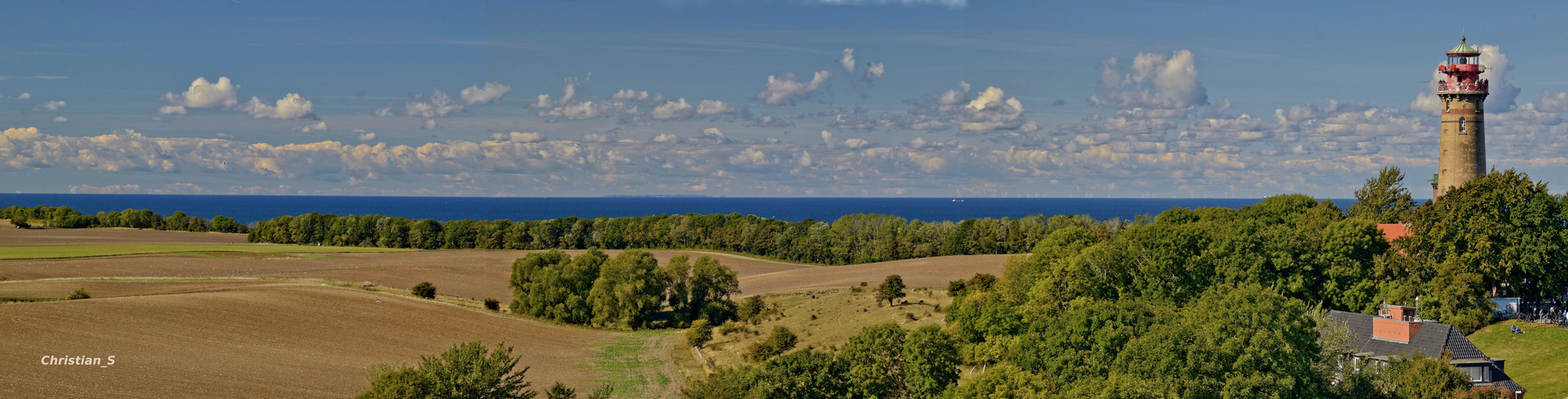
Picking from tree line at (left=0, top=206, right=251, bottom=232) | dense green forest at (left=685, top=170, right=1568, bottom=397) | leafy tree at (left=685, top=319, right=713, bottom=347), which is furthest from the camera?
tree line at (left=0, top=206, right=251, bottom=232)

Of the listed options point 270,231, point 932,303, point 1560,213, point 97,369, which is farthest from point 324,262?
point 1560,213

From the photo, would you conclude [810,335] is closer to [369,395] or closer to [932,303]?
[932,303]

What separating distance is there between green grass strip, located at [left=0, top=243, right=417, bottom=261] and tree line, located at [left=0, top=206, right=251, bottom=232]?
39.7 meters

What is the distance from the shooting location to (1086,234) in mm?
63344

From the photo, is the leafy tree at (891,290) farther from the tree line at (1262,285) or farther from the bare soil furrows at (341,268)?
the bare soil furrows at (341,268)

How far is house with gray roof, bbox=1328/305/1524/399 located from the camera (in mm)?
39062

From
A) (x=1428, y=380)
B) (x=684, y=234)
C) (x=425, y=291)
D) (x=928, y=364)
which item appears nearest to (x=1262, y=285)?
(x=1428, y=380)

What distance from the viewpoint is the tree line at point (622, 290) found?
7594 cm

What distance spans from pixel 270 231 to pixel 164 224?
36552 millimetres

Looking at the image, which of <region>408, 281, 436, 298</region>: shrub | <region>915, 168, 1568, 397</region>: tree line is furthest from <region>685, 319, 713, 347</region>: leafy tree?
<region>408, 281, 436, 298</region>: shrub

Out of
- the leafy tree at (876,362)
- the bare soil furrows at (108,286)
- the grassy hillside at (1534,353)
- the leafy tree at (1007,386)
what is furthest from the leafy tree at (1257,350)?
the bare soil furrows at (108,286)

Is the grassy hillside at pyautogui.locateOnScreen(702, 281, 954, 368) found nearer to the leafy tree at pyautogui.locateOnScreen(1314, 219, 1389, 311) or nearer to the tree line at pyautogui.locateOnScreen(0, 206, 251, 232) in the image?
the leafy tree at pyautogui.locateOnScreen(1314, 219, 1389, 311)

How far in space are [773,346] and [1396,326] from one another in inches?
1313

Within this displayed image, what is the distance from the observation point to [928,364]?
39.8 m
